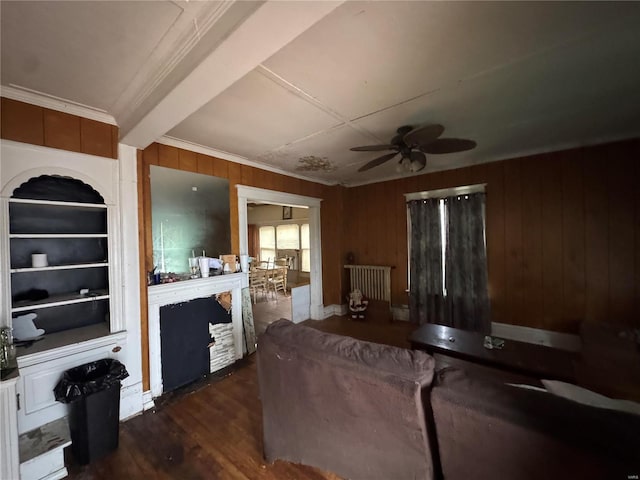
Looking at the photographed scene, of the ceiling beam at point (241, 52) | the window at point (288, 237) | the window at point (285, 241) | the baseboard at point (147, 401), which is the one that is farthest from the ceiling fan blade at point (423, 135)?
the window at point (288, 237)

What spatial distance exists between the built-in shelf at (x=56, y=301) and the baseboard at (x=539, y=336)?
14.8 feet

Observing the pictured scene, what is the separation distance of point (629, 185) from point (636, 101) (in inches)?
46.8

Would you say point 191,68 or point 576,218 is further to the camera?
point 576,218

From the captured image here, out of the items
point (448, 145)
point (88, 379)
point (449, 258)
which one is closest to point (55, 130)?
point (88, 379)

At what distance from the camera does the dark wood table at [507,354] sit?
1767 millimetres

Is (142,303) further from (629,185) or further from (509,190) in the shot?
(629,185)

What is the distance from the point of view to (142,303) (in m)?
2.09

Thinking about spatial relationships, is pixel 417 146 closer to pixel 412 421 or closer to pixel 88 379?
pixel 412 421

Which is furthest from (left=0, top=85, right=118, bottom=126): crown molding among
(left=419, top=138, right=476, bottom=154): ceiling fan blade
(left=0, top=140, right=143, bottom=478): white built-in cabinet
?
(left=419, top=138, right=476, bottom=154): ceiling fan blade

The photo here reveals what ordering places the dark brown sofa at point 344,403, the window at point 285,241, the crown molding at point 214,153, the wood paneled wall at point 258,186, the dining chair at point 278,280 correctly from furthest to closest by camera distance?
the window at point 285,241
the dining chair at point 278,280
the crown molding at point 214,153
the wood paneled wall at point 258,186
the dark brown sofa at point 344,403

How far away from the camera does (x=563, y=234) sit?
2.96m

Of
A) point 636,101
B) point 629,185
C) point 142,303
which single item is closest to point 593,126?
point 636,101

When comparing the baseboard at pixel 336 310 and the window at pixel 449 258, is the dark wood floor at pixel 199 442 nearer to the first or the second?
the baseboard at pixel 336 310

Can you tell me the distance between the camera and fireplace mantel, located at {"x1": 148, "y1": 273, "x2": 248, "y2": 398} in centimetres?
218
